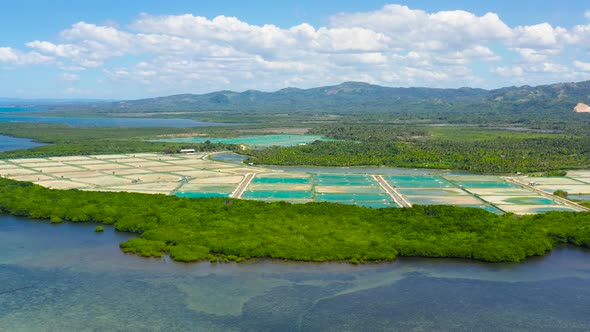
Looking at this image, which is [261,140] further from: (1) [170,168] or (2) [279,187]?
(2) [279,187]

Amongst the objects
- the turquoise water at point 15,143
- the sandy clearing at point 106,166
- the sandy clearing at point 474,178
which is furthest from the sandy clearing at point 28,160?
the sandy clearing at point 474,178

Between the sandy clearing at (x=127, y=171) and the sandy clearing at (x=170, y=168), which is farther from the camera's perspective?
the sandy clearing at (x=170, y=168)

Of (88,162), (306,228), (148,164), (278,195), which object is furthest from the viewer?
(88,162)

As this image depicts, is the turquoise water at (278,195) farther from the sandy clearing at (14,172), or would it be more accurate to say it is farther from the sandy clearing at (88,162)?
the sandy clearing at (88,162)

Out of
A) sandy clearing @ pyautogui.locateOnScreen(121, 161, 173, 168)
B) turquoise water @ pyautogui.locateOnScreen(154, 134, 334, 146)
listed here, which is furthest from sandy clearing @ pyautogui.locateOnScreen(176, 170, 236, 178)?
turquoise water @ pyautogui.locateOnScreen(154, 134, 334, 146)

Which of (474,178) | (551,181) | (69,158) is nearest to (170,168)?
(69,158)

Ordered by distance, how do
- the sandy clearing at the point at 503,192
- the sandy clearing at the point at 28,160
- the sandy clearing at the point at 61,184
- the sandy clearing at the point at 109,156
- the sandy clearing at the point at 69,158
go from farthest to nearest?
the sandy clearing at the point at 109,156, the sandy clearing at the point at 69,158, the sandy clearing at the point at 28,160, the sandy clearing at the point at 61,184, the sandy clearing at the point at 503,192

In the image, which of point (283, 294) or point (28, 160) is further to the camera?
point (28, 160)
